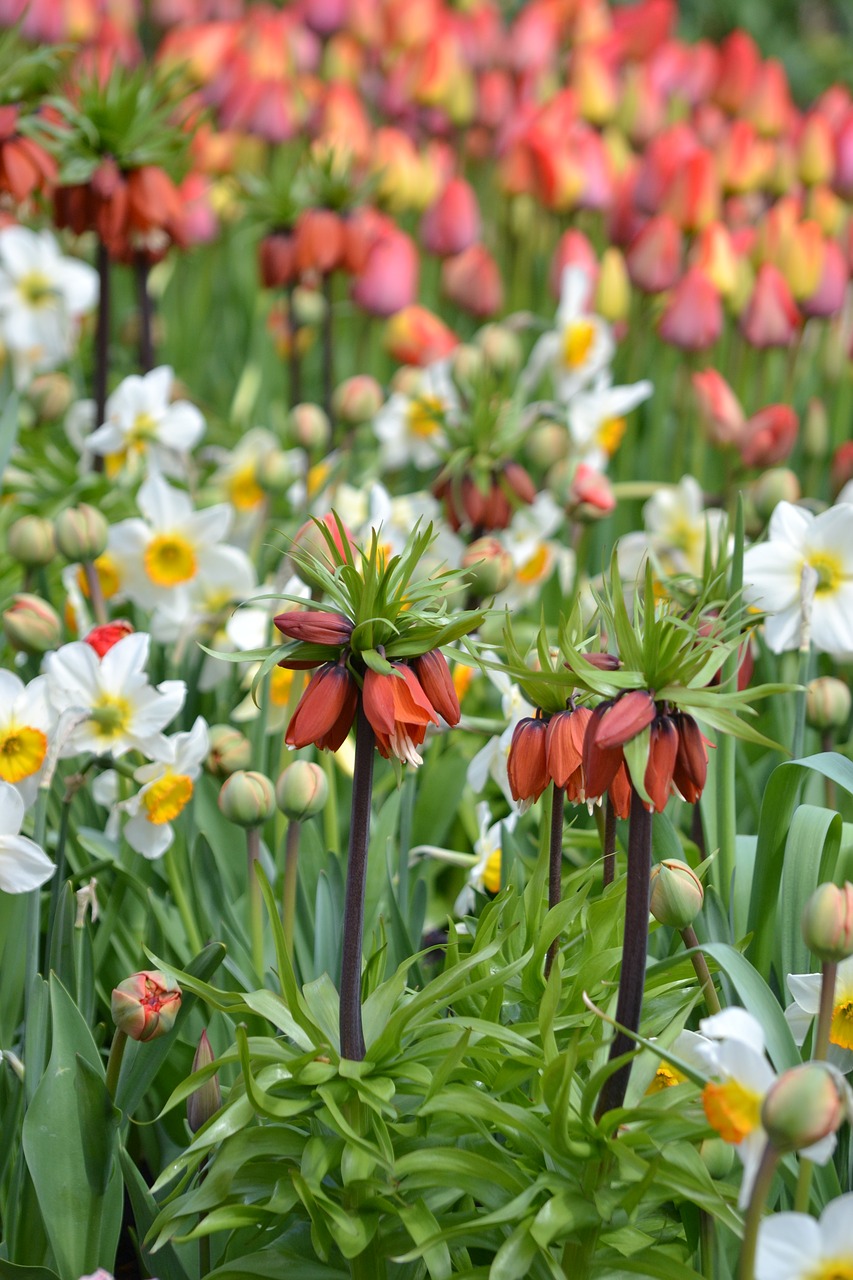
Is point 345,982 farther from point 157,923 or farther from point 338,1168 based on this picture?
point 157,923

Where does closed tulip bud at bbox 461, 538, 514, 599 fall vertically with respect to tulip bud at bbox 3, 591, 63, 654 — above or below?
above

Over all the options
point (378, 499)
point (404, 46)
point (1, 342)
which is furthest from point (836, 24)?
point (378, 499)

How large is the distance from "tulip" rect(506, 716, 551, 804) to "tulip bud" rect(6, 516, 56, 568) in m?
0.90

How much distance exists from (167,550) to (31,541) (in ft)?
0.82

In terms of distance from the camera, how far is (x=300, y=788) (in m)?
1.32

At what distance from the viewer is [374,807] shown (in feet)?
5.95

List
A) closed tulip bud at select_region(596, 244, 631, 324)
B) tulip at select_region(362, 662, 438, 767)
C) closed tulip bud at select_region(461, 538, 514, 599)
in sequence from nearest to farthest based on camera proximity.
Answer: tulip at select_region(362, 662, 438, 767)
closed tulip bud at select_region(461, 538, 514, 599)
closed tulip bud at select_region(596, 244, 631, 324)

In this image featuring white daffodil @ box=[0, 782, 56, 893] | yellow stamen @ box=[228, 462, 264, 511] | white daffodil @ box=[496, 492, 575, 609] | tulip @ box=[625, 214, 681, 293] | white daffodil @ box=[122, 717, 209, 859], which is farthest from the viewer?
tulip @ box=[625, 214, 681, 293]

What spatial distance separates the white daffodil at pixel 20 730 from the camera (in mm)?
1379

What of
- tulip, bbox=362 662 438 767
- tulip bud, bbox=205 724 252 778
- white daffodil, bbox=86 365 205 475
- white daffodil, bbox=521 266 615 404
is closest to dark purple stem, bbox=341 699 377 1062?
tulip, bbox=362 662 438 767

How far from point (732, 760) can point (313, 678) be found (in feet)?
2.09

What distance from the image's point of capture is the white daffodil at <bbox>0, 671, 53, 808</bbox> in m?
1.38

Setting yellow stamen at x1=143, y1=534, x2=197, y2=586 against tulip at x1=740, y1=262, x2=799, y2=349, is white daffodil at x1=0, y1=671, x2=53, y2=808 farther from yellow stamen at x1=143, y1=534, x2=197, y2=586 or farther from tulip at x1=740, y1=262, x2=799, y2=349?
tulip at x1=740, y1=262, x2=799, y2=349

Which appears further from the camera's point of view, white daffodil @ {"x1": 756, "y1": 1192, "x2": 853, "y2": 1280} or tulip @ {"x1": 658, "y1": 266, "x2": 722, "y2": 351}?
tulip @ {"x1": 658, "y1": 266, "x2": 722, "y2": 351}
